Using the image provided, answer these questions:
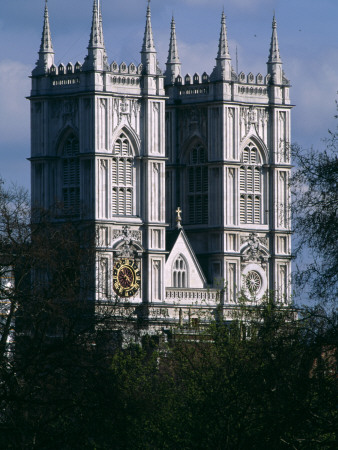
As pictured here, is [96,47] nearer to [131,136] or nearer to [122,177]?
[131,136]

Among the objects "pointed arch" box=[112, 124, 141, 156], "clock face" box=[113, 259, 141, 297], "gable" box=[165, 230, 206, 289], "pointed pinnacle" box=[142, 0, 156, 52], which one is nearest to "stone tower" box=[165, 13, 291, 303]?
"gable" box=[165, 230, 206, 289]

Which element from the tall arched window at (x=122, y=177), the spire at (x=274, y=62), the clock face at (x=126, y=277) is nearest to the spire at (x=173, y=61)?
the spire at (x=274, y=62)

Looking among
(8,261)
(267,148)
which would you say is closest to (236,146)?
(267,148)

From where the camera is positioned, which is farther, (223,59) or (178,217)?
(223,59)

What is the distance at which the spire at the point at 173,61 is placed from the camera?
104000mm

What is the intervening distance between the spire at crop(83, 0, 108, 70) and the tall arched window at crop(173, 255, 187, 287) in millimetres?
11447

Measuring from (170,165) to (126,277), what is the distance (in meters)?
7.87

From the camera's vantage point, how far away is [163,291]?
98625mm

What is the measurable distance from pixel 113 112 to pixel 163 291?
32.4 ft

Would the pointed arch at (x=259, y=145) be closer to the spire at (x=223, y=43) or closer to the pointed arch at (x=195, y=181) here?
the pointed arch at (x=195, y=181)

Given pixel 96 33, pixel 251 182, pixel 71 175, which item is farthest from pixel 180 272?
pixel 96 33

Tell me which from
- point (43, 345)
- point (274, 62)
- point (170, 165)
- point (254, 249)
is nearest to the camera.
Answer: point (43, 345)

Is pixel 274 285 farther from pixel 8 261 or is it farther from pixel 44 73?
pixel 8 261

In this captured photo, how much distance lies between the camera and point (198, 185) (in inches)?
4021
